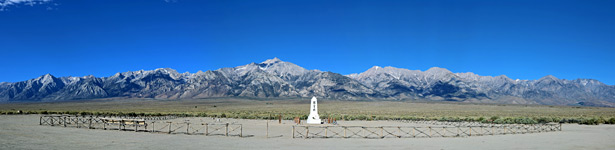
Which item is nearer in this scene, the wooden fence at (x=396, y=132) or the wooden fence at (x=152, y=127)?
the wooden fence at (x=396, y=132)

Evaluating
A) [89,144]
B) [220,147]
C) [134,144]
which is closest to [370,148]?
[220,147]

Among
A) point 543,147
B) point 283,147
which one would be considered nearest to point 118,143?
point 283,147

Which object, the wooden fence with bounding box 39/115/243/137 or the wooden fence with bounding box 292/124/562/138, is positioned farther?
the wooden fence with bounding box 39/115/243/137

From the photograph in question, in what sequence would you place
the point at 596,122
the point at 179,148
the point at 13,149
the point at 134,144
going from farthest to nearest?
1. the point at 596,122
2. the point at 134,144
3. the point at 179,148
4. the point at 13,149

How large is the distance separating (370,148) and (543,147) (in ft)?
29.9

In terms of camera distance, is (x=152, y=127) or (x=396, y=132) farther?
(x=152, y=127)

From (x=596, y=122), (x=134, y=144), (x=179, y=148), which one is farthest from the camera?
(x=596, y=122)

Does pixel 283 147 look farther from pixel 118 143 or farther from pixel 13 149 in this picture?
pixel 13 149

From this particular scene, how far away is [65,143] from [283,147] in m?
11.0

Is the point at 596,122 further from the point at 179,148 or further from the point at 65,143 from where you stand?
the point at 65,143

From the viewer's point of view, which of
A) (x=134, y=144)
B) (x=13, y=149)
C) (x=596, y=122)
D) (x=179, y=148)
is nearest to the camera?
(x=13, y=149)

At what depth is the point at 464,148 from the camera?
73.7 ft

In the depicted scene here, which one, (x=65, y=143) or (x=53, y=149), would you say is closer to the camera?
(x=53, y=149)

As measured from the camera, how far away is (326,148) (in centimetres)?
2208
